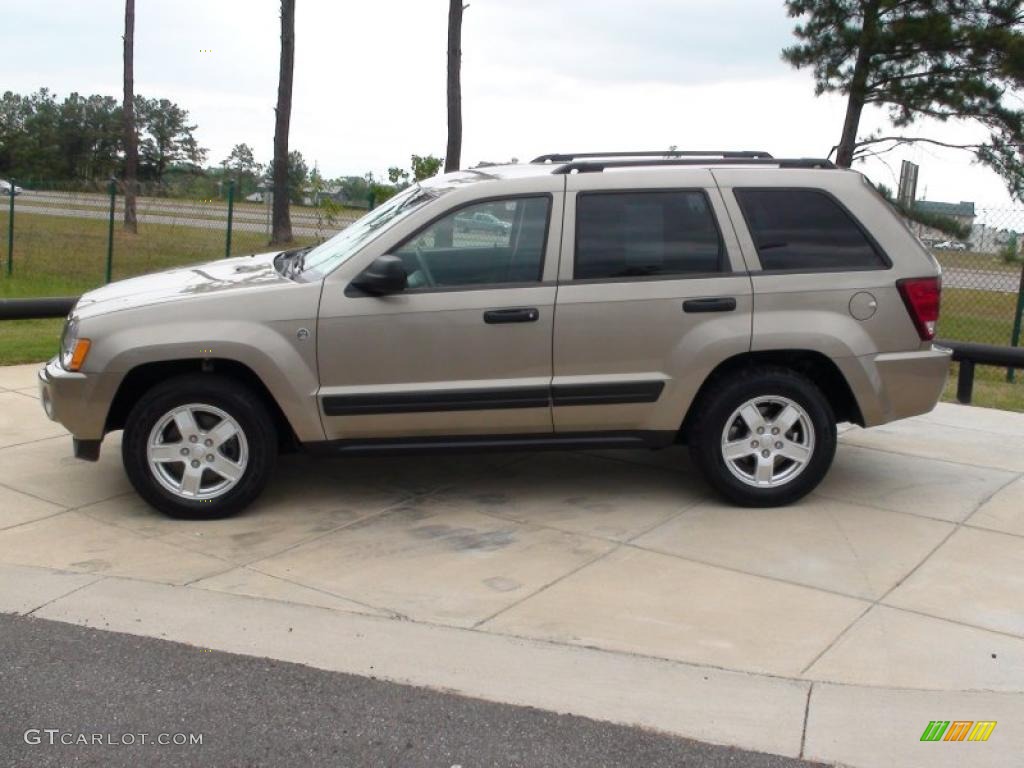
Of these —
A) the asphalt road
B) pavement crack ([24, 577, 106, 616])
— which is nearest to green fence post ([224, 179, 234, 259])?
pavement crack ([24, 577, 106, 616])

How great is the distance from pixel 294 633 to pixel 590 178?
297 centimetres

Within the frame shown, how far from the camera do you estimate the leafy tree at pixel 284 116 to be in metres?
19.1

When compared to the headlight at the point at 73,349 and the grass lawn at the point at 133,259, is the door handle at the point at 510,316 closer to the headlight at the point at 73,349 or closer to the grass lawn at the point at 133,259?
the headlight at the point at 73,349

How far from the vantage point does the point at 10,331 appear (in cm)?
1201

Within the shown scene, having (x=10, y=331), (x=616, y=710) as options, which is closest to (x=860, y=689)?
(x=616, y=710)

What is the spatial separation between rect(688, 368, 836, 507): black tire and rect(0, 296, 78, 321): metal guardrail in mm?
7228

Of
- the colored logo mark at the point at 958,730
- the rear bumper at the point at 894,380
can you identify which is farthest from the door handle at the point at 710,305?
the colored logo mark at the point at 958,730

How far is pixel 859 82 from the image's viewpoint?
1759cm

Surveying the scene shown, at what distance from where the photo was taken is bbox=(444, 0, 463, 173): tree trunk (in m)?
19.9

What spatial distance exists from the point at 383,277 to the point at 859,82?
13.6 meters

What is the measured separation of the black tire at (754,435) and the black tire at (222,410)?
2.30m

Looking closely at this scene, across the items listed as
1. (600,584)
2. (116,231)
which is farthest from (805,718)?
(116,231)

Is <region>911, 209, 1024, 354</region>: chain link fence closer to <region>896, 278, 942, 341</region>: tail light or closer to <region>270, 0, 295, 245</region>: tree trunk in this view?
<region>896, 278, 942, 341</region>: tail light

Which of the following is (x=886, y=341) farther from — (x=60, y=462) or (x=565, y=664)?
(x=60, y=462)
